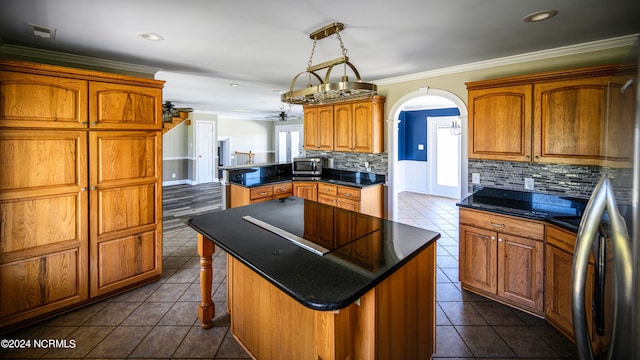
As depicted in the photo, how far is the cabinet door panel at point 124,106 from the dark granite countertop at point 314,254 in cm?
129

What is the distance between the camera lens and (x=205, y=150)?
9383 millimetres

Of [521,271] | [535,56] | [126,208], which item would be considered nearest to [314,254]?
[521,271]

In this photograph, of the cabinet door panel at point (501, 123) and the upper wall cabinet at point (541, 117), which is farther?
the cabinet door panel at point (501, 123)

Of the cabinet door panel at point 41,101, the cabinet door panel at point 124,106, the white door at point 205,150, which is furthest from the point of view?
the white door at point 205,150

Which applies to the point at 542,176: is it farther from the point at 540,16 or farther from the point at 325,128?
the point at 325,128

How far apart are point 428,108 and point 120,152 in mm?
7183

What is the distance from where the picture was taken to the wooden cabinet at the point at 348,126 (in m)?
4.28

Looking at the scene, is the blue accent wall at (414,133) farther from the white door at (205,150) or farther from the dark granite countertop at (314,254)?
the dark granite countertop at (314,254)

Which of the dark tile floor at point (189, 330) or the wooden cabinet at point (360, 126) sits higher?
the wooden cabinet at point (360, 126)

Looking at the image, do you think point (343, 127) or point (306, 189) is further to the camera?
point (306, 189)

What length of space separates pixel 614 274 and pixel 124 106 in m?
3.39

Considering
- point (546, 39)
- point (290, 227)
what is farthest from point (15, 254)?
point (546, 39)

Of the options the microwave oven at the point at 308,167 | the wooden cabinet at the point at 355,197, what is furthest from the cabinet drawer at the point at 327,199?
the microwave oven at the point at 308,167

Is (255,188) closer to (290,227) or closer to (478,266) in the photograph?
(290,227)
